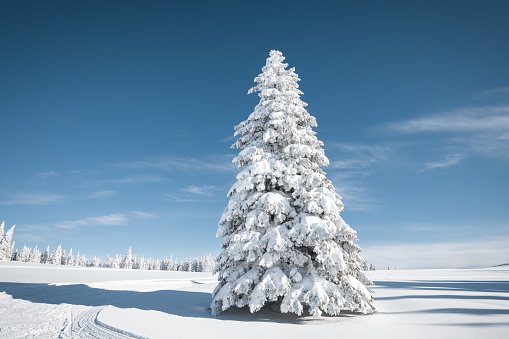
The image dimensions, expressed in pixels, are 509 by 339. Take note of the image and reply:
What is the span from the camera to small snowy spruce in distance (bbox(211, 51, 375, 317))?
10500mm

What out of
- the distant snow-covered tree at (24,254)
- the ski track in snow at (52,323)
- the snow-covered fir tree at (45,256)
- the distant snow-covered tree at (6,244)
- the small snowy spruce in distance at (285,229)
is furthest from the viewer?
the snow-covered fir tree at (45,256)

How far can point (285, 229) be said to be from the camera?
37.8ft

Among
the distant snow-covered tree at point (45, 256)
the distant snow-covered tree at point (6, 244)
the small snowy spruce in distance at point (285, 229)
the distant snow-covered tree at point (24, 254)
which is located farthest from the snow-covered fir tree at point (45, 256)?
the small snowy spruce in distance at point (285, 229)

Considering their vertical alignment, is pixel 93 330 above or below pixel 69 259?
above

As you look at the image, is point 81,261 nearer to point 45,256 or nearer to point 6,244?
point 45,256

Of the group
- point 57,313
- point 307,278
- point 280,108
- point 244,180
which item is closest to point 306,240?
point 307,278

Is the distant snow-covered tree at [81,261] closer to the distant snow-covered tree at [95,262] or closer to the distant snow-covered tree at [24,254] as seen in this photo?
the distant snow-covered tree at [95,262]

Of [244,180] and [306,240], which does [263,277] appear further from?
A: [244,180]

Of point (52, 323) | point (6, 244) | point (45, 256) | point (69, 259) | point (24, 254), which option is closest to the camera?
point (52, 323)

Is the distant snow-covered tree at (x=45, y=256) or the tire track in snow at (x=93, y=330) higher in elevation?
the tire track in snow at (x=93, y=330)

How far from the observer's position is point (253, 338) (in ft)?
27.0

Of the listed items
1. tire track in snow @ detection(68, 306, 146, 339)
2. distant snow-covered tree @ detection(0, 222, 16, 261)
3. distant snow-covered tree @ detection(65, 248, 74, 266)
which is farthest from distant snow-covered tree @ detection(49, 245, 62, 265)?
tire track in snow @ detection(68, 306, 146, 339)

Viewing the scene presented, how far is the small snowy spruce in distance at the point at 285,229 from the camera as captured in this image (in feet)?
34.4

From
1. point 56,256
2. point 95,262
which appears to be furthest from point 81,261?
point 56,256
